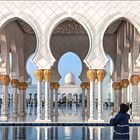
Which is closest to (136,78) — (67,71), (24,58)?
(24,58)

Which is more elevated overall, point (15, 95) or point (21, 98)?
point (15, 95)

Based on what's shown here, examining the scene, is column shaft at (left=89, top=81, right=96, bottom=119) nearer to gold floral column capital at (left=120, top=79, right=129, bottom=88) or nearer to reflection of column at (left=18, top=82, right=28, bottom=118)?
gold floral column capital at (left=120, top=79, right=129, bottom=88)

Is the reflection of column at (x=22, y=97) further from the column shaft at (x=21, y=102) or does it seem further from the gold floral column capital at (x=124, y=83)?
the gold floral column capital at (x=124, y=83)

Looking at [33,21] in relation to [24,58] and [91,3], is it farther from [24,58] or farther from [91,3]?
[24,58]

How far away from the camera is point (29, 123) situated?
8.41 meters

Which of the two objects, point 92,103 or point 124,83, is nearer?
point 92,103

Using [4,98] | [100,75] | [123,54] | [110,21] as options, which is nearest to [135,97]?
[100,75]

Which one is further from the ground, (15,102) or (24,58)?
(24,58)

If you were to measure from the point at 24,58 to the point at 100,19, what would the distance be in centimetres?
449

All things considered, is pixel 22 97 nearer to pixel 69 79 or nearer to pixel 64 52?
pixel 64 52

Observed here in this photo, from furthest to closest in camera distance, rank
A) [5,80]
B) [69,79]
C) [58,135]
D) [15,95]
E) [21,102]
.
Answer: [69,79], [21,102], [15,95], [5,80], [58,135]

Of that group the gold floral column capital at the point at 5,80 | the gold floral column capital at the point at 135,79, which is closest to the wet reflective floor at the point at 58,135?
the gold floral column capital at the point at 5,80

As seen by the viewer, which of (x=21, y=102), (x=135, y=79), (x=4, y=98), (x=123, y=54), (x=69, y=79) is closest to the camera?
(x=4, y=98)

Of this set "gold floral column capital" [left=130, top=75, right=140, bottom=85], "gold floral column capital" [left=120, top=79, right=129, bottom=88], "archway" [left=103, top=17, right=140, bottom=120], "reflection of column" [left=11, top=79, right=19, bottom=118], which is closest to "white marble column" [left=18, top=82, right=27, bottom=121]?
"reflection of column" [left=11, top=79, right=19, bottom=118]
